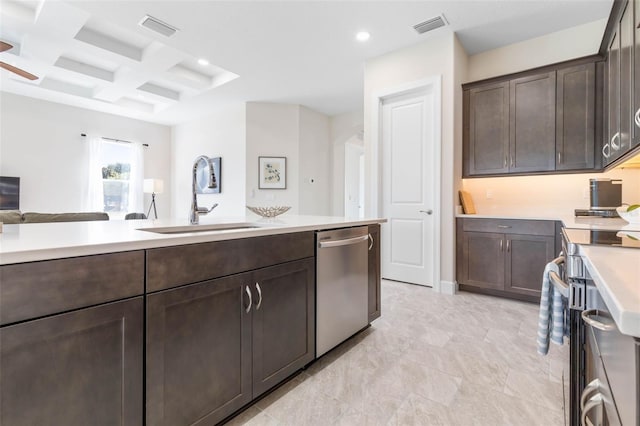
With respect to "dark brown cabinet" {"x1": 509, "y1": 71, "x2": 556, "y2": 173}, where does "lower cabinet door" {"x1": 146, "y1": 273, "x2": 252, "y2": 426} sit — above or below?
below

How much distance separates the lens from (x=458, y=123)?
3.32 metres

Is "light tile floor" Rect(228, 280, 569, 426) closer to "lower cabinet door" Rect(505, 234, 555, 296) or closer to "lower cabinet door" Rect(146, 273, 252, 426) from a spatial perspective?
"lower cabinet door" Rect(146, 273, 252, 426)

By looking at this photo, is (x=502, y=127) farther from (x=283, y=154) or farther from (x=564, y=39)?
(x=283, y=154)

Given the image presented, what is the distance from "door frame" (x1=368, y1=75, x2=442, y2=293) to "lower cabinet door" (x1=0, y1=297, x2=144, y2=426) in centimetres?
301

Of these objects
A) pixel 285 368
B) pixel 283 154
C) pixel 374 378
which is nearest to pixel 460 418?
pixel 374 378

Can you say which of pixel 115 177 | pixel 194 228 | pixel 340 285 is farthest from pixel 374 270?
pixel 115 177

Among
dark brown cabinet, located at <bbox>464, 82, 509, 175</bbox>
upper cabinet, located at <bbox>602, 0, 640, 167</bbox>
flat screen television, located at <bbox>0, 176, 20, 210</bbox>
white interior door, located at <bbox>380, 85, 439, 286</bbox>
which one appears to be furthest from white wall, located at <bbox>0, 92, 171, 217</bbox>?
upper cabinet, located at <bbox>602, 0, 640, 167</bbox>

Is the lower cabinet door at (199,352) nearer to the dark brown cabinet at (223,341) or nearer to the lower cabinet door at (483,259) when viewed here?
the dark brown cabinet at (223,341)

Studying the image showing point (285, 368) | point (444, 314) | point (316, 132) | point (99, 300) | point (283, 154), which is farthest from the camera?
point (316, 132)

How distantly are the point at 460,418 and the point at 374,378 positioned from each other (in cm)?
46

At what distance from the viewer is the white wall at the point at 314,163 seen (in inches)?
221

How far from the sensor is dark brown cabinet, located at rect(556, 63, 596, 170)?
279cm

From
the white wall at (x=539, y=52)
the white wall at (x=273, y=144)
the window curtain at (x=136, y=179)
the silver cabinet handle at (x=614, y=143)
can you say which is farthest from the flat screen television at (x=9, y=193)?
the silver cabinet handle at (x=614, y=143)

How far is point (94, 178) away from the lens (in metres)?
5.66
